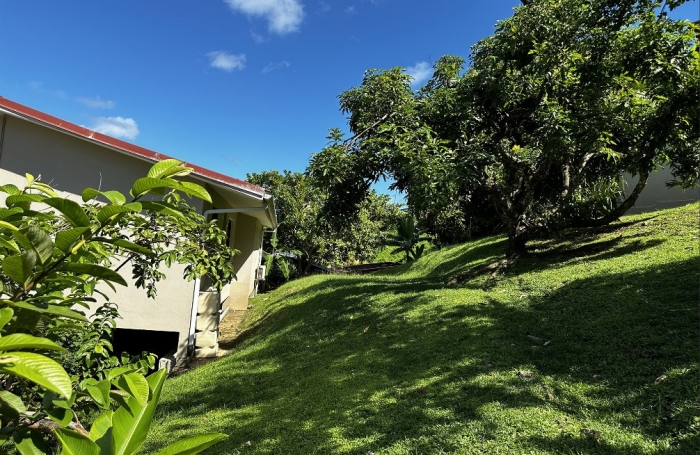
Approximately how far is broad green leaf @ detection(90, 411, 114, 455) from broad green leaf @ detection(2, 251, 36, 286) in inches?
15.6

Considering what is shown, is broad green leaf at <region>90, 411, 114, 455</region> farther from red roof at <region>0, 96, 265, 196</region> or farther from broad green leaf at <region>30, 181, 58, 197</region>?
red roof at <region>0, 96, 265, 196</region>

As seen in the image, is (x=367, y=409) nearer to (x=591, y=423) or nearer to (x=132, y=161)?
(x=591, y=423)

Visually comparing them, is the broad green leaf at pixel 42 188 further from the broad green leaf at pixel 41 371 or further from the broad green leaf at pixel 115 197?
the broad green leaf at pixel 41 371

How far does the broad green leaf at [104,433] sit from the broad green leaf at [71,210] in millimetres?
489

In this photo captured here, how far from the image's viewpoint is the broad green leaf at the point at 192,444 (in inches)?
36.5

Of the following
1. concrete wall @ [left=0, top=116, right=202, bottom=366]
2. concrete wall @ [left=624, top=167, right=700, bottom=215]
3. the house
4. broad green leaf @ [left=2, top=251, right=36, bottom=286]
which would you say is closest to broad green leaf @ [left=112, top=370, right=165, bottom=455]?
broad green leaf @ [left=2, top=251, right=36, bottom=286]

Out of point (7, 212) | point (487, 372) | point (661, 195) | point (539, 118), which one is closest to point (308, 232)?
point (661, 195)

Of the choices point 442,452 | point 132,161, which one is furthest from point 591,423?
point 132,161

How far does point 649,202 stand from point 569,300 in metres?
10.8

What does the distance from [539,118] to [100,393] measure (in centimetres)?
846

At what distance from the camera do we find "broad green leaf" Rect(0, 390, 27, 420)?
100 centimetres

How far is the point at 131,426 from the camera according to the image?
3.26ft

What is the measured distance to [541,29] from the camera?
7.90 m

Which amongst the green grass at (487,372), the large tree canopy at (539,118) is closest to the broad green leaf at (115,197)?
the green grass at (487,372)
